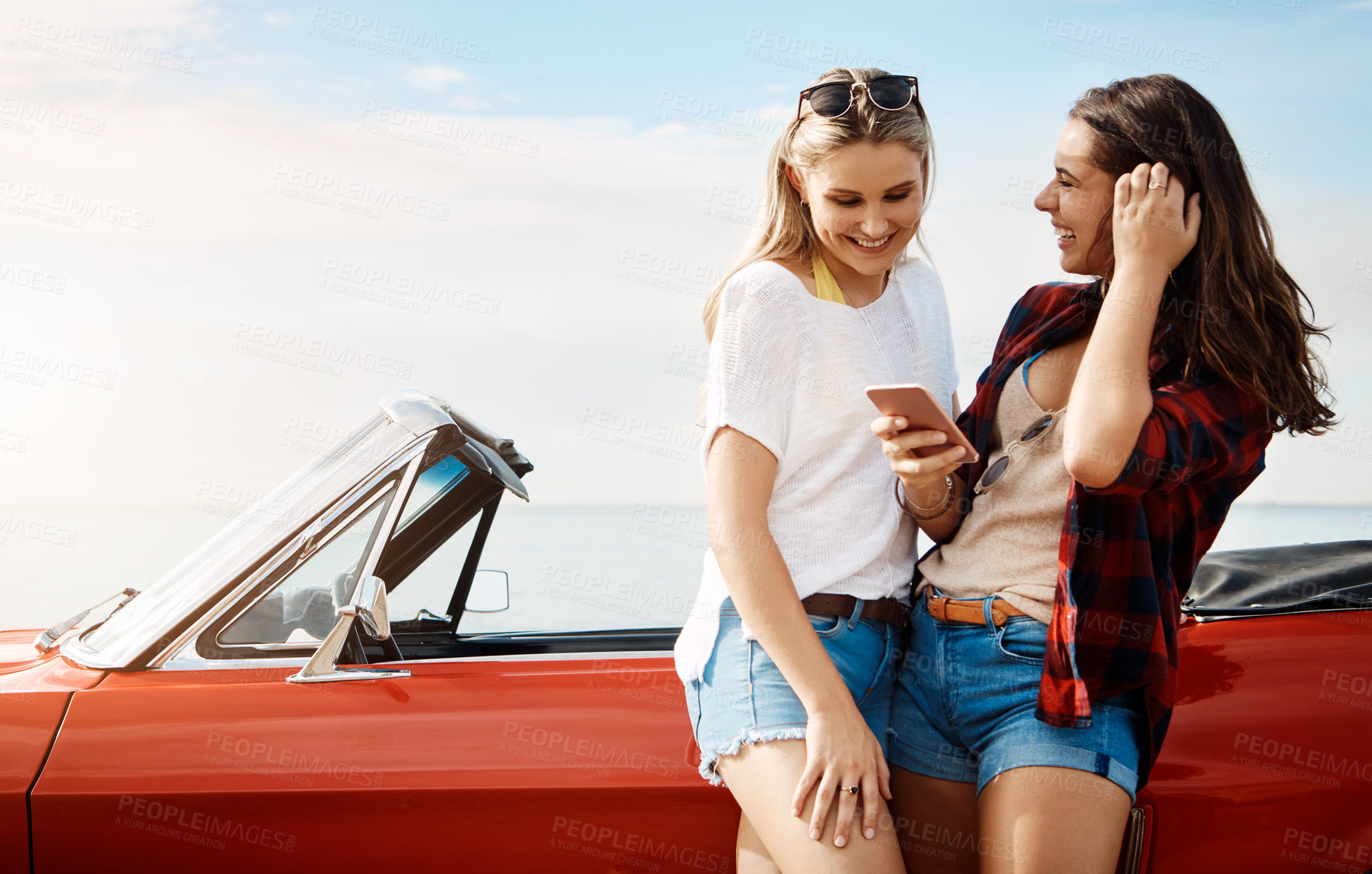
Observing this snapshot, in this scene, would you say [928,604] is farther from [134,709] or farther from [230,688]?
[134,709]

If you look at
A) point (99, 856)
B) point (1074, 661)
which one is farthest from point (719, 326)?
point (99, 856)

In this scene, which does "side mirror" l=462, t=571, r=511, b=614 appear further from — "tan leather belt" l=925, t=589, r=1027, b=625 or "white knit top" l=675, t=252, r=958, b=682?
"tan leather belt" l=925, t=589, r=1027, b=625

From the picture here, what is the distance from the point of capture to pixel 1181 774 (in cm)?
168

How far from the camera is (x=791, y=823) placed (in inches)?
54.1

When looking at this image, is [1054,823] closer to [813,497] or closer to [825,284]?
[813,497]

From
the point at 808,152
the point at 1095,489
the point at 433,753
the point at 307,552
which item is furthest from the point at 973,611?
the point at 307,552

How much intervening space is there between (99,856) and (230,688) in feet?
1.17

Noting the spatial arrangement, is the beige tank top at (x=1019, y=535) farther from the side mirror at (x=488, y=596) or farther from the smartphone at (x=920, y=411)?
the side mirror at (x=488, y=596)

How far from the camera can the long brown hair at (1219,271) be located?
1493mm

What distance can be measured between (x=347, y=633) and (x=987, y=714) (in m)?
1.27

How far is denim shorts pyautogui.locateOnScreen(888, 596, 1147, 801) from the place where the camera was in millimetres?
1406

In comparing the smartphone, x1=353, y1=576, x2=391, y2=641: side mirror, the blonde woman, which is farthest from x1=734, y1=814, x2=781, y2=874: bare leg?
x1=353, y1=576, x2=391, y2=641: side mirror

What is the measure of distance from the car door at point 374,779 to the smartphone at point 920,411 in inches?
29.9

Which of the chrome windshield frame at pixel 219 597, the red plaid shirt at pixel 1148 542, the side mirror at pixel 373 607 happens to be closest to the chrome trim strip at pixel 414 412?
the chrome windshield frame at pixel 219 597
